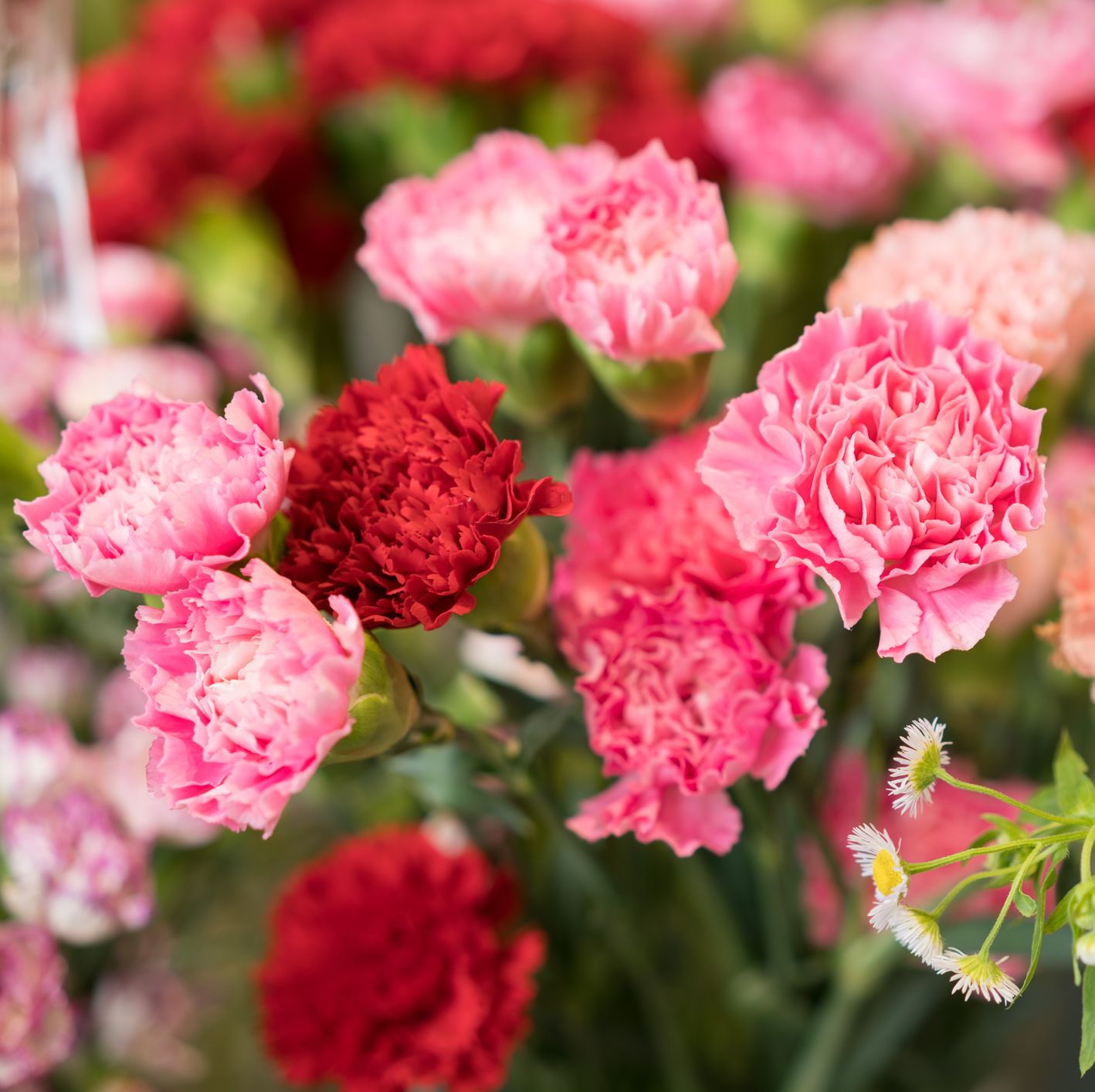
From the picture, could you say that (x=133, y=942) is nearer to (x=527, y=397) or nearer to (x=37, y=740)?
(x=37, y=740)

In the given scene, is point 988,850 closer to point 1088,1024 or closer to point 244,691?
point 1088,1024

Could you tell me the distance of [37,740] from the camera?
1.34 ft

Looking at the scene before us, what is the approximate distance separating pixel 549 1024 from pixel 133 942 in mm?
179

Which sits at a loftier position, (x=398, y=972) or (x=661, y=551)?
(x=661, y=551)

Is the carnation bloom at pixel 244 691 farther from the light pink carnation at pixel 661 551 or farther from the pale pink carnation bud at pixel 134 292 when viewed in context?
the pale pink carnation bud at pixel 134 292

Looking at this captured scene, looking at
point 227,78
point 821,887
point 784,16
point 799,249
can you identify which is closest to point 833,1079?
point 821,887

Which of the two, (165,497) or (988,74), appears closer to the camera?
(165,497)

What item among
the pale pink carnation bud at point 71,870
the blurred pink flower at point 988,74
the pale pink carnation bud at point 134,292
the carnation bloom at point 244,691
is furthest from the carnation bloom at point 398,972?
the blurred pink flower at point 988,74

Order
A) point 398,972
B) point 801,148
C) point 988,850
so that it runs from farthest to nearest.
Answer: point 801,148
point 398,972
point 988,850

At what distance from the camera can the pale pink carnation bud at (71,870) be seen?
379mm

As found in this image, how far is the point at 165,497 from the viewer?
9.1 inches

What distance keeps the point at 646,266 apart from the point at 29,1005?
314 millimetres

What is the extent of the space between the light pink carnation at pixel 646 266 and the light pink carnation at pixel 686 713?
0.07 m

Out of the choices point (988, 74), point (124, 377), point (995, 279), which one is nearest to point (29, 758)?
point (124, 377)
